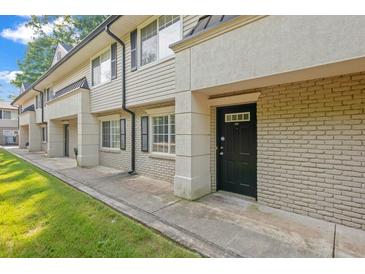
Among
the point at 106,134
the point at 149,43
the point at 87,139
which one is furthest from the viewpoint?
the point at 106,134

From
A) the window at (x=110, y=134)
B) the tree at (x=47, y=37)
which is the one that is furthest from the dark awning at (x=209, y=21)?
the tree at (x=47, y=37)

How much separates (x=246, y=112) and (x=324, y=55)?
2.08 m

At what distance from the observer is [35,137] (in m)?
17.1

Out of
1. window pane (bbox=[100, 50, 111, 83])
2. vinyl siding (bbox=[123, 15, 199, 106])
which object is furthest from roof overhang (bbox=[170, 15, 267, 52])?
window pane (bbox=[100, 50, 111, 83])

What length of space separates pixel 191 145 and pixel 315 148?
95.3 inches

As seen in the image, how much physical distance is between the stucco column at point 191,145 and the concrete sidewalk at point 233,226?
0.32 meters

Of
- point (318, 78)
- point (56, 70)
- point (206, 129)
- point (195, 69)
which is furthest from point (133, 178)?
point (56, 70)

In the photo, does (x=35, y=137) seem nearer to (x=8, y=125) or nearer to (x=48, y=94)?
(x=48, y=94)

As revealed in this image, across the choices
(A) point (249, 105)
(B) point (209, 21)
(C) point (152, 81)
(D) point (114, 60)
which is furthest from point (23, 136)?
(A) point (249, 105)

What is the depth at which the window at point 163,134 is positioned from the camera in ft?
20.7

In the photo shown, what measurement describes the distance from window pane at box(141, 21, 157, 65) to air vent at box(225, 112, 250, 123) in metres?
3.13

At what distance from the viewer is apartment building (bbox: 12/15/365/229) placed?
124 inches

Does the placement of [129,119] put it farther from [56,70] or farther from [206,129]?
[56,70]

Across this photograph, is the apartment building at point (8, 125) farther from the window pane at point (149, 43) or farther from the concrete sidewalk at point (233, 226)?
the concrete sidewalk at point (233, 226)
